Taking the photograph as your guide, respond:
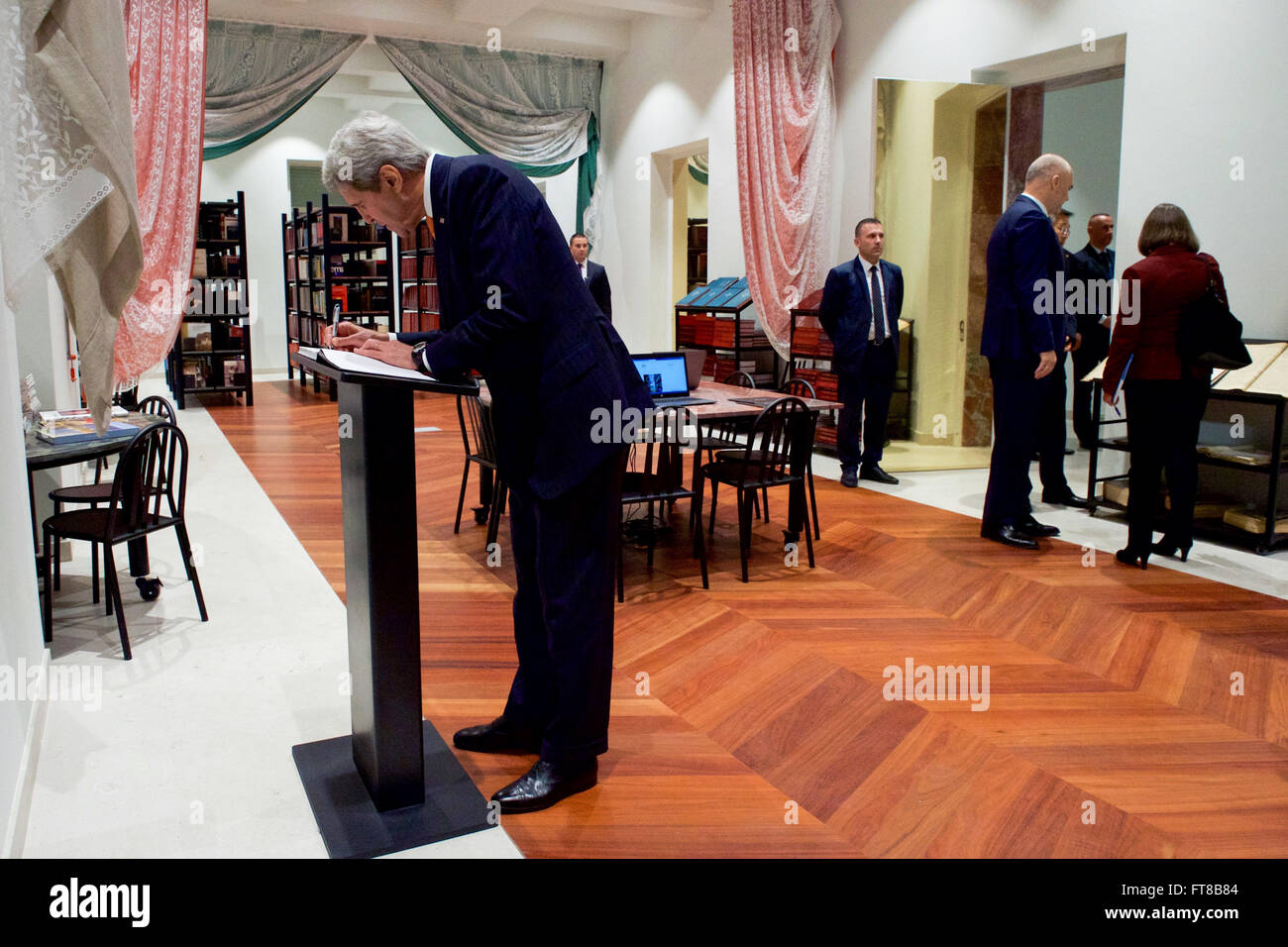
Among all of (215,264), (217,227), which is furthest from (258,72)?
(215,264)

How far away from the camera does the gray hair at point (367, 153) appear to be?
2271 mm

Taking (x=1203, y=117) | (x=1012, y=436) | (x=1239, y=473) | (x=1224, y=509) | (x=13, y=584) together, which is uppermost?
(x=1203, y=117)

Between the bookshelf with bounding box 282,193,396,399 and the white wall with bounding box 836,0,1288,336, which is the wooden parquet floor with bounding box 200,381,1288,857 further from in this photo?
the bookshelf with bounding box 282,193,396,399

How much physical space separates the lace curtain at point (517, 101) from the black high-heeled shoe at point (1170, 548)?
8.09m

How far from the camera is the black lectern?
2301 mm

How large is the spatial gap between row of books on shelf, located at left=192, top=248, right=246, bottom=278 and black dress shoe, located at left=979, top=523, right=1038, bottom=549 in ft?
28.4

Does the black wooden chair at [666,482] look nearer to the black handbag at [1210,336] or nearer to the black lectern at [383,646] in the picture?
the black lectern at [383,646]

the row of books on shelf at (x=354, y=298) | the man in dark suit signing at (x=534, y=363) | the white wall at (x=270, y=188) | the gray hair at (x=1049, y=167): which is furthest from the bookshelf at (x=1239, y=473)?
the white wall at (x=270, y=188)

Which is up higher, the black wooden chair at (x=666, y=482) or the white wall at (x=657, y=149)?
the white wall at (x=657, y=149)

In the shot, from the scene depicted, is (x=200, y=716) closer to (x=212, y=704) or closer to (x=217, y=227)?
(x=212, y=704)

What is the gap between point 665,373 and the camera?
4.99 metres

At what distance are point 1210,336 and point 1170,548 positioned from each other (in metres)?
1.08
